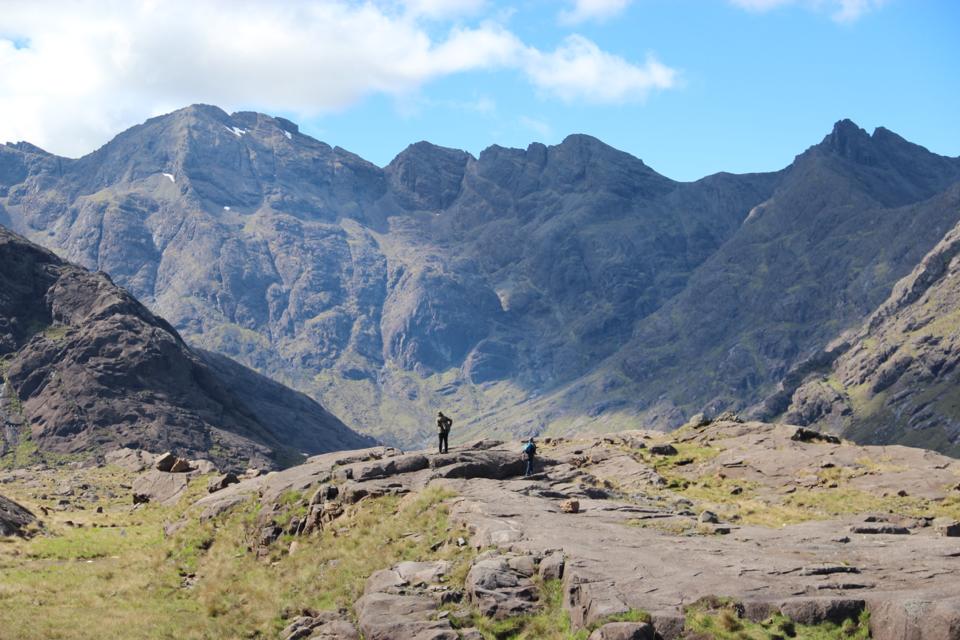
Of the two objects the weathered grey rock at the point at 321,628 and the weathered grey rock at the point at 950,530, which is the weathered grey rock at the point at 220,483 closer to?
the weathered grey rock at the point at 321,628

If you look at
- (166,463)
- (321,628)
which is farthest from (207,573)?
(166,463)

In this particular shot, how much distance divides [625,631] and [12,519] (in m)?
50.7

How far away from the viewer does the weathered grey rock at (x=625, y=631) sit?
104 feet

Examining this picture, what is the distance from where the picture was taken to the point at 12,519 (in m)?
67.3

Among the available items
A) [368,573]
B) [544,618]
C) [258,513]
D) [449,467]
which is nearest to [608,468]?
[449,467]

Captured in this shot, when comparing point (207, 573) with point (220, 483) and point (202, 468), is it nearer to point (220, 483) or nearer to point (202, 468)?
point (220, 483)

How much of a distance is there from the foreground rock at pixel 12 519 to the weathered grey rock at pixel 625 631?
149ft

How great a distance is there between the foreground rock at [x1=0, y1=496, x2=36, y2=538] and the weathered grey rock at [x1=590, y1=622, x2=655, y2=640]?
45321 mm

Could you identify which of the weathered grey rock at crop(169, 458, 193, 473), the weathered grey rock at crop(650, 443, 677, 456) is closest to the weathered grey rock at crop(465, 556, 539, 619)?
the weathered grey rock at crop(650, 443, 677, 456)

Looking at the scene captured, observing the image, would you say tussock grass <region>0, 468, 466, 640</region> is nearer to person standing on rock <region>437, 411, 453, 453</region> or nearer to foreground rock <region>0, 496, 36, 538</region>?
foreground rock <region>0, 496, 36, 538</region>

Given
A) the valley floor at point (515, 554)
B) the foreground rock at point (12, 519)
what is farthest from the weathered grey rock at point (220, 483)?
the foreground rock at point (12, 519)

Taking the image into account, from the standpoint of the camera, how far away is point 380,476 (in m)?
57.7

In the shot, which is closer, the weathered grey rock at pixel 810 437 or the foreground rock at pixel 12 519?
the foreground rock at pixel 12 519

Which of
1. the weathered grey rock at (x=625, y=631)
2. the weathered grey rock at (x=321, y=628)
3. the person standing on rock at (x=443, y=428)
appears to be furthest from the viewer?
the person standing on rock at (x=443, y=428)
